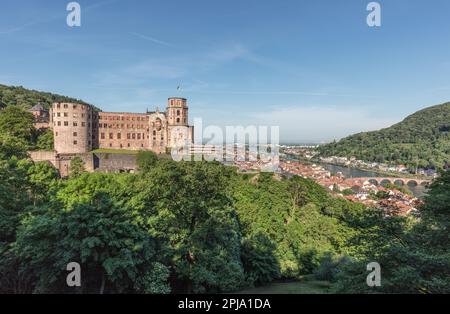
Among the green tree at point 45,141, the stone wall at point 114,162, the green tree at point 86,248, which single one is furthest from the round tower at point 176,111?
the green tree at point 86,248

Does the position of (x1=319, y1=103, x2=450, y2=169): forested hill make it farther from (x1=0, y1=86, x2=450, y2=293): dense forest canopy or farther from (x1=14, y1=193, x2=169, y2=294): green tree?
(x1=14, y1=193, x2=169, y2=294): green tree

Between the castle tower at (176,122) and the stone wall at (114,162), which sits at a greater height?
the castle tower at (176,122)

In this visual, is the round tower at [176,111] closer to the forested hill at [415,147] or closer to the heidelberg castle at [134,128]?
the heidelberg castle at [134,128]

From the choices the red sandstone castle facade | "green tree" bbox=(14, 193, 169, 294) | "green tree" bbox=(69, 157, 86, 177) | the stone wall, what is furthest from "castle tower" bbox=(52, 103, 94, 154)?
"green tree" bbox=(14, 193, 169, 294)

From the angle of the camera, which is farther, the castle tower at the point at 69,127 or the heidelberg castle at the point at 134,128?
the heidelberg castle at the point at 134,128

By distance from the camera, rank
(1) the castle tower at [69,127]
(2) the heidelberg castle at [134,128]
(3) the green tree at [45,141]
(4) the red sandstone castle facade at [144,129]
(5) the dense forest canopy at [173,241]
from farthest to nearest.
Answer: (4) the red sandstone castle facade at [144,129] → (2) the heidelberg castle at [134,128] → (3) the green tree at [45,141] → (1) the castle tower at [69,127] → (5) the dense forest canopy at [173,241]

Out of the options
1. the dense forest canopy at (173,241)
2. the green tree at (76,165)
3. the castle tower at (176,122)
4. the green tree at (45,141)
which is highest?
the castle tower at (176,122)
